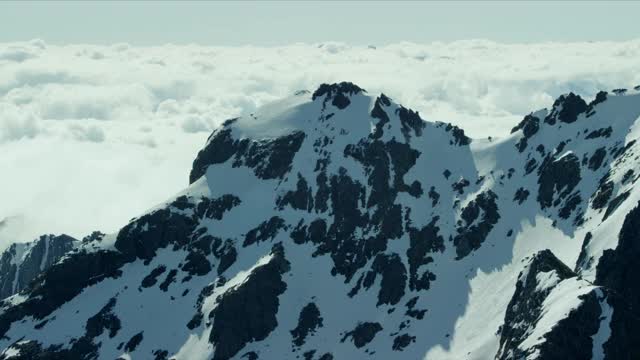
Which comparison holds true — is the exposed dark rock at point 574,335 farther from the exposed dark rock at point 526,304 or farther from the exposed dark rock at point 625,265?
the exposed dark rock at point 625,265

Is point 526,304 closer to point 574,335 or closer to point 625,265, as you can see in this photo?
point 574,335

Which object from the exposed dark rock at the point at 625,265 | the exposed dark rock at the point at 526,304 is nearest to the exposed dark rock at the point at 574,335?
the exposed dark rock at the point at 526,304

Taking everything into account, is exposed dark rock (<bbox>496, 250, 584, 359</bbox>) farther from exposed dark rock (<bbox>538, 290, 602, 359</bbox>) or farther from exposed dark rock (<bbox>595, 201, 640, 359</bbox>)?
exposed dark rock (<bbox>595, 201, 640, 359</bbox>)

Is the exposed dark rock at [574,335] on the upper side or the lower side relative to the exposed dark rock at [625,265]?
lower

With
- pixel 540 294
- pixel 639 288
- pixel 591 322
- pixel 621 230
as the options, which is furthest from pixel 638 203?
pixel 591 322

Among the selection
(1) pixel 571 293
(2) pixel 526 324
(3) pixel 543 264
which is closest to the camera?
(1) pixel 571 293

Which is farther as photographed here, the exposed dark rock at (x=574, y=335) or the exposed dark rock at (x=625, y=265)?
the exposed dark rock at (x=625, y=265)

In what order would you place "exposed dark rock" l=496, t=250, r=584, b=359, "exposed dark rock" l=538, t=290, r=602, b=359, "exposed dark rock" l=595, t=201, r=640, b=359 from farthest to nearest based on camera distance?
1. "exposed dark rock" l=595, t=201, r=640, b=359
2. "exposed dark rock" l=496, t=250, r=584, b=359
3. "exposed dark rock" l=538, t=290, r=602, b=359

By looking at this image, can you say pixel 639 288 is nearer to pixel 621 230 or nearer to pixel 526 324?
pixel 621 230

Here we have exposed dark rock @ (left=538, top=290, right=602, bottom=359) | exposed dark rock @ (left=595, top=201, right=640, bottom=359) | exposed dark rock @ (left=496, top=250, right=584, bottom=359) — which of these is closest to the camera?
exposed dark rock @ (left=538, top=290, right=602, bottom=359)

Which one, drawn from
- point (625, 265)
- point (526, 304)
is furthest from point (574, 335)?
point (625, 265)

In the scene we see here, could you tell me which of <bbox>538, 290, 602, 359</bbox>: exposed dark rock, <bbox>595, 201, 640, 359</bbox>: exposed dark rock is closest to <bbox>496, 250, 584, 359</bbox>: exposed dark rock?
<bbox>538, 290, 602, 359</bbox>: exposed dark rock
